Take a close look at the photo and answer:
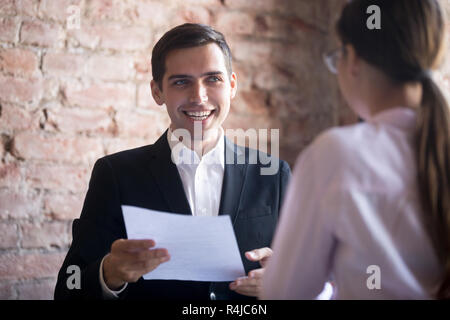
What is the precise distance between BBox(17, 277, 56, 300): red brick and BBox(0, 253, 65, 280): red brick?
23 mm

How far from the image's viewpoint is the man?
115cm

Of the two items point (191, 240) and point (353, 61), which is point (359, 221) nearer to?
point (353, 61)

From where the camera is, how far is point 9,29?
4.96 ft

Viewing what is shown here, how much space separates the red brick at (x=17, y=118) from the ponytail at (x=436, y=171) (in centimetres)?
128

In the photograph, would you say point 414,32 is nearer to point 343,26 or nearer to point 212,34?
point 343,26

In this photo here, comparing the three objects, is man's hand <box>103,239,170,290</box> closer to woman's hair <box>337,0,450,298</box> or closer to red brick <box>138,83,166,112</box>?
woman's hair <box>337,0,450,298</box>

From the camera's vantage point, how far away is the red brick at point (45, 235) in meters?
A: 1.52

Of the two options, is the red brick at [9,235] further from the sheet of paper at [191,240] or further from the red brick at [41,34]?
the sheet of paper at [191,240]

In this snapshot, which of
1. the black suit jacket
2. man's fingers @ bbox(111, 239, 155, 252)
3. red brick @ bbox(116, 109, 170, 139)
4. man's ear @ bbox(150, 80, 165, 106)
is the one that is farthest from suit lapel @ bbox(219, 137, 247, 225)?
red brick @ bbox(116, 109, 170, 139)

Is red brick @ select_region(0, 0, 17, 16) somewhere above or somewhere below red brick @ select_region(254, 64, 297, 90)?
above

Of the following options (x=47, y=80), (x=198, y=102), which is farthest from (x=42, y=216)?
Result: (x=198, y=102)

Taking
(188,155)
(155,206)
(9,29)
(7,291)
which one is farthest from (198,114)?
(7,291)

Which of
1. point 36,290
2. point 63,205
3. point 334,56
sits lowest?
point 36,290

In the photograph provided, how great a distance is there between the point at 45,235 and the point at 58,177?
0.20 metres
